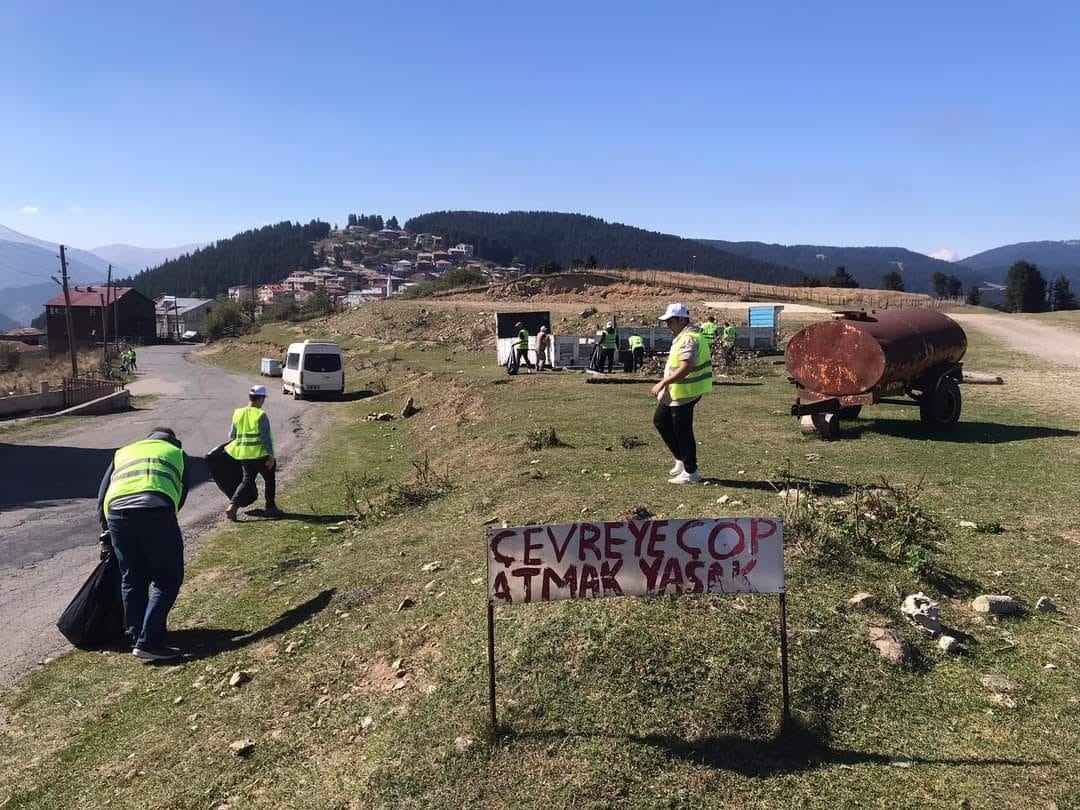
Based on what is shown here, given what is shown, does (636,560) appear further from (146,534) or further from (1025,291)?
(1025,291)

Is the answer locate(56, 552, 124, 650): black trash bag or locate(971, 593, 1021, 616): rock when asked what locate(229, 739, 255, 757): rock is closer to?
locate(56, 552, 124, 650): black trash bag

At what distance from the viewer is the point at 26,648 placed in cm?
624

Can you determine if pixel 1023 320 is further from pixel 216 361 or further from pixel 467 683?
pixel 216 361

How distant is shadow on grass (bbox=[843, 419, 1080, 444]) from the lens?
416 inches

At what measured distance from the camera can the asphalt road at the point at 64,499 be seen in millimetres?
6941

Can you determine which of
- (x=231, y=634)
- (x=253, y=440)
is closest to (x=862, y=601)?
(x=231, y=634)

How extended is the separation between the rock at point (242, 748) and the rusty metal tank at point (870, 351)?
903 centimetres

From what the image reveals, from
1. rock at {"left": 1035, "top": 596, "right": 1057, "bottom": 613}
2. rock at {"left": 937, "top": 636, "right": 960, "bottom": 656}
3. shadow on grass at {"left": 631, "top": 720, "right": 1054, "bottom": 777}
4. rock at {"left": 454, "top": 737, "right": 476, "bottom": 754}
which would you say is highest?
rock at {"left": 1035, "top": 596, "right": 1057, "bottom": 613}

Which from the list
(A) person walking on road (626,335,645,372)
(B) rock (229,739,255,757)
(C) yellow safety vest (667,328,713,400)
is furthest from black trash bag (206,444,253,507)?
(A) person walking on road (626,335,645,372)

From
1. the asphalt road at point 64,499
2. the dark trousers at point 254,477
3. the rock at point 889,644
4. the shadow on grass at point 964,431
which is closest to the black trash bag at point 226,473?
the dark trousers at point 254,477

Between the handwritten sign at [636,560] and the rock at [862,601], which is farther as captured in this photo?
the rock at [862,601]

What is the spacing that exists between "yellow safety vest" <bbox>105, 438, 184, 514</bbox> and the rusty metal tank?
28.2ft

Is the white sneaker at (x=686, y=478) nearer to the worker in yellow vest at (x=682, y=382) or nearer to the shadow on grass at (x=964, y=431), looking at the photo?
the worker in yellow vest at (x=682, y=382)

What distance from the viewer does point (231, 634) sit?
6.22 meters
